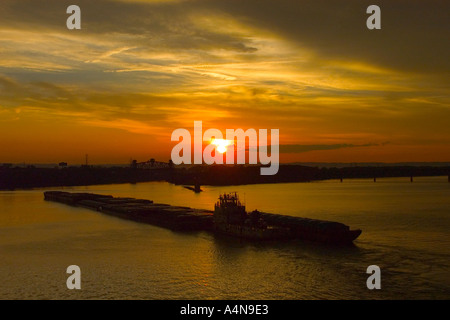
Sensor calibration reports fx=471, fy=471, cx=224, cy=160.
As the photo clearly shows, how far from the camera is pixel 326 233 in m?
60.0

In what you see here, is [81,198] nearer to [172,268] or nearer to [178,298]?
[172,268]

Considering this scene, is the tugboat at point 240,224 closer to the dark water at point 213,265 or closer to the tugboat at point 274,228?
the tugboat at point 274,228

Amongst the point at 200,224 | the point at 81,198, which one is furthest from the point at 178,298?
the point at 81,198

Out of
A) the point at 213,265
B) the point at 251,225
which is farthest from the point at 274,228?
the point at 213,265

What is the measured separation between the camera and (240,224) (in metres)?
68.2

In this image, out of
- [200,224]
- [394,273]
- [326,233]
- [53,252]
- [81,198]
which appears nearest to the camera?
[394,273]

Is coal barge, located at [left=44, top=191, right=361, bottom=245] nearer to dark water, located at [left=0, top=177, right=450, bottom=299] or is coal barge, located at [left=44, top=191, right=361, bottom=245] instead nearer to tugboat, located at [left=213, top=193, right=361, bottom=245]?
tugboat, located at [left=213, top=193, right=361, bottom=245]

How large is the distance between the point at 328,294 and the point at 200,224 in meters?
42.5

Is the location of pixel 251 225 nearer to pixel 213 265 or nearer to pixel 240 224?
pixel 240 224

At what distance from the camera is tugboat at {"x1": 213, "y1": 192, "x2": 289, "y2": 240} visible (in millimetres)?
61844

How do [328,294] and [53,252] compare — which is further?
[53,252]

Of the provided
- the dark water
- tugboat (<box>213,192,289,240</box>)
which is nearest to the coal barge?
tugboat (<box>213,192,289,240</box>)

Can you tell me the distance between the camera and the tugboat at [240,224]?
203ft

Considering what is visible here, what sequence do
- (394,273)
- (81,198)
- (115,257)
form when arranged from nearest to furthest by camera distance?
1. (394,273)
2. (115,257)
3. (81,198)
